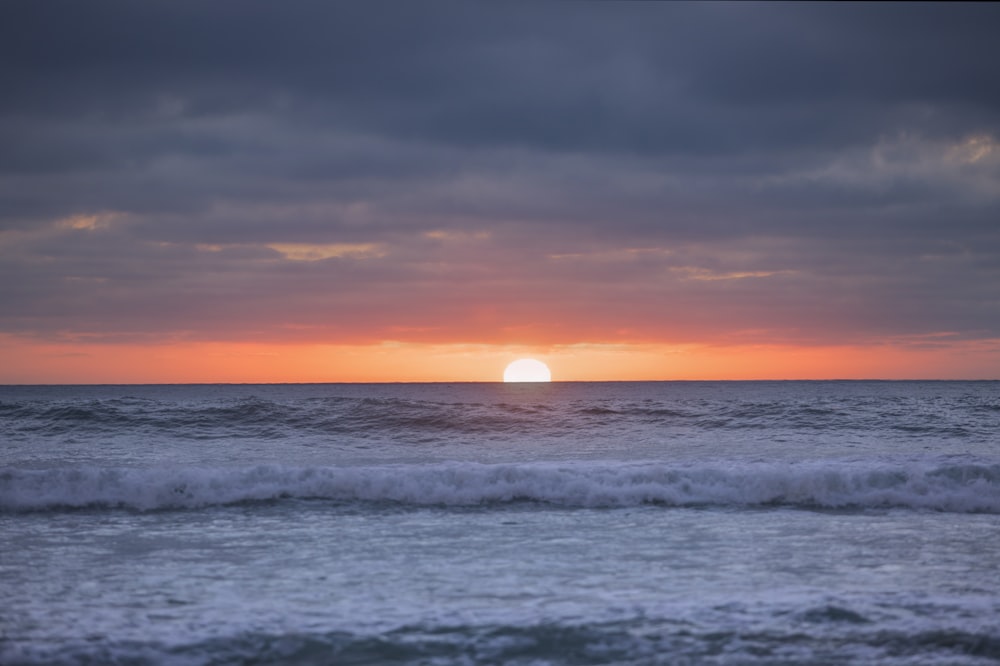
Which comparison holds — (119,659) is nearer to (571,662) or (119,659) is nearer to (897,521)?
(571,662)

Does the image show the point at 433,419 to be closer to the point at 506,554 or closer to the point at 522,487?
the point at 522,487

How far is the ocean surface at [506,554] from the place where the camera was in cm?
700

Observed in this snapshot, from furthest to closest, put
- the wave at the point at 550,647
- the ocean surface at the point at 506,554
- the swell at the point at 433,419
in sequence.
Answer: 1. the swell at the point at 433,419
2. the ocean surface at the point at 506,554
3. the wave at the point at 550,647

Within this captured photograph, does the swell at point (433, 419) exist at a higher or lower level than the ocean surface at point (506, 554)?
higher

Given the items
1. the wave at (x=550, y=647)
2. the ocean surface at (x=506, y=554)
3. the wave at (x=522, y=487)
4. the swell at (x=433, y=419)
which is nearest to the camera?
the wave at (x=550, y=647)

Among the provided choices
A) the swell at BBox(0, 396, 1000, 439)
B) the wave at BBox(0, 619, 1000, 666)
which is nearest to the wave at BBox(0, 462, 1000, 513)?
the wave at BBox(0, 619, 1000, 666)

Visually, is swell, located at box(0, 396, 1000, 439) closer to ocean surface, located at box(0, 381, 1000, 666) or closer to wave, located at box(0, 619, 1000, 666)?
ocean surface, located at box(0, 381, 1000, 666)

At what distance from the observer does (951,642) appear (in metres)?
6.84

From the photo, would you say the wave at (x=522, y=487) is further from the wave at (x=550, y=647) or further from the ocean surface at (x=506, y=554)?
the wave at (x=550, y=647)

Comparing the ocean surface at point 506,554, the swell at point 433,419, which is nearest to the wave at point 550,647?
the ocean surface at point 506,554

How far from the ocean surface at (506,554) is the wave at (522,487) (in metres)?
0.06

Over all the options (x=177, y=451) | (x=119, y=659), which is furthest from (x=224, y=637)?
(x=177, y=451)

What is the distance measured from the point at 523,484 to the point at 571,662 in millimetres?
10105

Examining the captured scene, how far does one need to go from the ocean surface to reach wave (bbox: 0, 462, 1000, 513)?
0.21 feet
